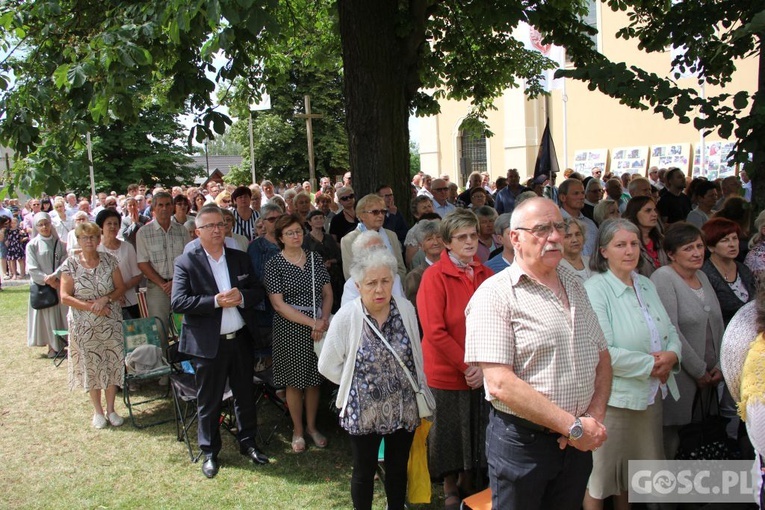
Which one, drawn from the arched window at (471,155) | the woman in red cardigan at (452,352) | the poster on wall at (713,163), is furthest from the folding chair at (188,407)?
the arched window at (471,155)

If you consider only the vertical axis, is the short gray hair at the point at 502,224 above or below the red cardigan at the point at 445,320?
above

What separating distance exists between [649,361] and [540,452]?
1.19 m

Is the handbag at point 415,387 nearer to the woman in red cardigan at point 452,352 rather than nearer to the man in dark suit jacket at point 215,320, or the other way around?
the woman in red cardigan at point 452,352

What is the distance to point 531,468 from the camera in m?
2.73

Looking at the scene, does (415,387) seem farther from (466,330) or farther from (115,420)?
(115,420)

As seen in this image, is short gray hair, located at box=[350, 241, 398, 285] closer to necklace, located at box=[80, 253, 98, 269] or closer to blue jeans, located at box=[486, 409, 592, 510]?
blue jeans, located at box=[486, 409, 592, 510]

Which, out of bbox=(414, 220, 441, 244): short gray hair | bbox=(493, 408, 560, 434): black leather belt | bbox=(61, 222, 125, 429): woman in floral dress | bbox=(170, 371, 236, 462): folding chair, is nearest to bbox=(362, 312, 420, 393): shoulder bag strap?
bbox=(493, 408, 560, 434): black leather belt

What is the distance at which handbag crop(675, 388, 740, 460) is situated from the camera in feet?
12.9

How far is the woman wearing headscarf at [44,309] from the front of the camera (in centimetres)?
832

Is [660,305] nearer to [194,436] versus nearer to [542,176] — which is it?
[194,436]

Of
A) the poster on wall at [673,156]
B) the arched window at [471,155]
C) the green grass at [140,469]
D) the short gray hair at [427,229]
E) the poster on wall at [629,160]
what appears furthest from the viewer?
the arched window at [471,155]

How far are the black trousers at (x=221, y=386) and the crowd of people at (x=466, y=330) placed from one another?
0.01 meters

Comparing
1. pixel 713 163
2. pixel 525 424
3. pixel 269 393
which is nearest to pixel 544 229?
pixel 525 424

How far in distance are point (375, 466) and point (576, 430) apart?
5.10ft
